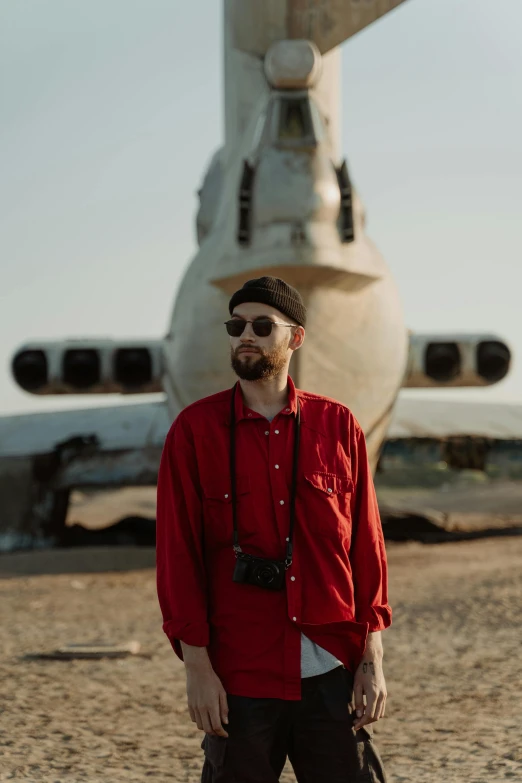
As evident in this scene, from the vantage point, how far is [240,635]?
260 centimetres

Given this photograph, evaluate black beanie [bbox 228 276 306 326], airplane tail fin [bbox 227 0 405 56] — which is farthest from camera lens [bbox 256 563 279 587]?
airplane tail fin [bbox 227 0 405 56]

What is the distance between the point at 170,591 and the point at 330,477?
1.86ft

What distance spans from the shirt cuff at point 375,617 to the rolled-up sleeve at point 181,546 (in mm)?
472

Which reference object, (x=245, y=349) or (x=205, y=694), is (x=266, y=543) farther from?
(x=245, y=349)

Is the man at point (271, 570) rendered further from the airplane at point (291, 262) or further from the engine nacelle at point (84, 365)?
the engine nacelle at point (84, 365)

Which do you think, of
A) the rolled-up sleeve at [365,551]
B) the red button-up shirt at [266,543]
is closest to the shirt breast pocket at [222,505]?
the red button-up shirt at [266,543]

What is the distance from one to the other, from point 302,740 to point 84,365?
11390 mm

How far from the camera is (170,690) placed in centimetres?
587

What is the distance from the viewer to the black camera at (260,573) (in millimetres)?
2607

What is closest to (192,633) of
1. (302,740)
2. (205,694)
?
(205,694)

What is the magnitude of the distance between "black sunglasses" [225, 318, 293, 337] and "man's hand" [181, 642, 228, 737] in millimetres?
914

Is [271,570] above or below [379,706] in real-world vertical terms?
above

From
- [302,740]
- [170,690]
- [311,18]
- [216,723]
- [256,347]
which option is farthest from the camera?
[311,18]

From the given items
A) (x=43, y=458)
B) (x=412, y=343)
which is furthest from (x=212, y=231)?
(x=43, y=458)
